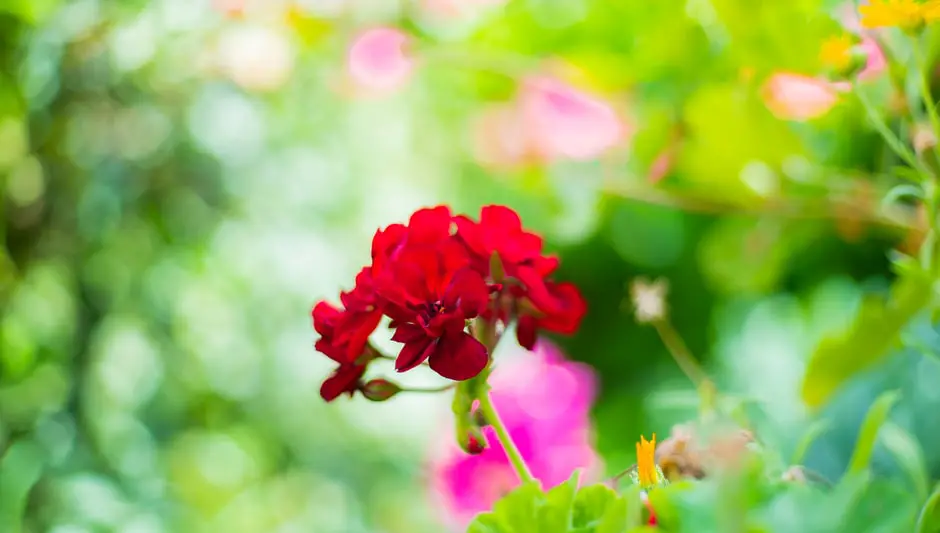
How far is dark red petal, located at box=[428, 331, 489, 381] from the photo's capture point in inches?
10.7

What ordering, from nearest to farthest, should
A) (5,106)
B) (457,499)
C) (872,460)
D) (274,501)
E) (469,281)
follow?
(469,281)
(872,460)
(457,499)
(5,106)
(274,501)

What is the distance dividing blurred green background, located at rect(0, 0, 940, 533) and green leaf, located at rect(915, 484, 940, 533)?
207 mm

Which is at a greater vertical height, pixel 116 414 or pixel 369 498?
pixel 116 414

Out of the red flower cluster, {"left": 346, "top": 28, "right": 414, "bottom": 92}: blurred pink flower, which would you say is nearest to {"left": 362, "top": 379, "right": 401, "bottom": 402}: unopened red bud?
the red flower cluster

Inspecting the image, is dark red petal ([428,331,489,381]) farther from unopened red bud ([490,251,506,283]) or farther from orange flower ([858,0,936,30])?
orange flower ([858,0,936,30])

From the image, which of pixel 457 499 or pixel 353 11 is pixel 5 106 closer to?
pixel 353 11

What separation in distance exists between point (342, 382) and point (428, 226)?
0.07 meters

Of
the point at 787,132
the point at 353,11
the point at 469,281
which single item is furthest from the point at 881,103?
the point at 353,11

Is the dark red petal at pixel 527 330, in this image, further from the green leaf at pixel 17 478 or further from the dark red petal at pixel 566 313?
the green leaf at pixel 17 478

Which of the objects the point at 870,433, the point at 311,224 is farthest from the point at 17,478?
the point at 870,433

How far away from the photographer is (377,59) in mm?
909

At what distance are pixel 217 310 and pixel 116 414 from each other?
0.15 m

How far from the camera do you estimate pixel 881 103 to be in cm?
50

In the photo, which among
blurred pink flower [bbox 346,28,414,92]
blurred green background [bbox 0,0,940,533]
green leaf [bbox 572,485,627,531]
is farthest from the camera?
blurred pink flower [bbox 346,28,414,92]
